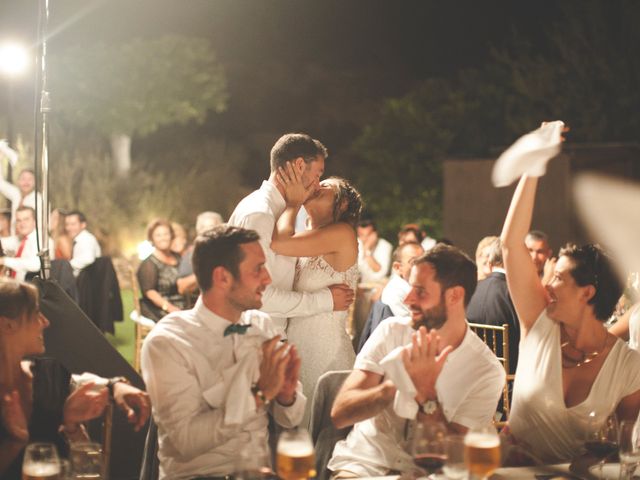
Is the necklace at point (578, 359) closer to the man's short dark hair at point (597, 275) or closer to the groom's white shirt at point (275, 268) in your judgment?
the man's short dark hair at point (597, 275)

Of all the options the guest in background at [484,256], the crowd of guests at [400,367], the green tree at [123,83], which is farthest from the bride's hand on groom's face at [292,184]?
the green tree at [123,83]

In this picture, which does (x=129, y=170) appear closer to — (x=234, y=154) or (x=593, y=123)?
(x=234, y=154)

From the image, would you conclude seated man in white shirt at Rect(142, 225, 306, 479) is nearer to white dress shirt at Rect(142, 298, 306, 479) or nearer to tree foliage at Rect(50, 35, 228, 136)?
white dress shirt at Rect(142, 298, 306, 479)

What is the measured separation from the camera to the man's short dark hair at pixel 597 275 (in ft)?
9.76

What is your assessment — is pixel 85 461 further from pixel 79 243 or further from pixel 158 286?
pixel 79 243

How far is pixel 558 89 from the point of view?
1808 cm

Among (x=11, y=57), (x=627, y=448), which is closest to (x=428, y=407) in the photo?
(x=627, y=448)

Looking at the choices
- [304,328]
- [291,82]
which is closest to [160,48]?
[291,82]

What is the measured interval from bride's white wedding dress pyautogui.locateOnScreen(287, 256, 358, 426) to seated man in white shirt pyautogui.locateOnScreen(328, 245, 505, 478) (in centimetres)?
83

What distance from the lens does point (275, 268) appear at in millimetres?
3750

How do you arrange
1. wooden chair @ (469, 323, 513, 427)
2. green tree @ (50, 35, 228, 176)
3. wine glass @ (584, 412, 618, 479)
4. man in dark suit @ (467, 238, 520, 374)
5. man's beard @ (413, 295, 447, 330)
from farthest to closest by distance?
green tree @ (50, 35, 228, 176) → man in dark suit @ (467, 238, 520, 374) → wooden chair @ (469, 323, 513, 427) → man's beard @ (413, 295, 447, 330) → wine glass @ (584, 412, 618, 479)

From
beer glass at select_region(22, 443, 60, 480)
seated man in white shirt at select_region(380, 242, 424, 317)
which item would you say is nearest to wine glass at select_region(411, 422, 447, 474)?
beer glass at select_region(22, 443, 60, 480)

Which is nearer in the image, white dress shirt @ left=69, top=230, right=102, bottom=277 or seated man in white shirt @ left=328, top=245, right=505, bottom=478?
seated man in white shirt @ left=328, top=245, right=505, bottom=478

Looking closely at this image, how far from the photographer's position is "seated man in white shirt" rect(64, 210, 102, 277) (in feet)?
27.8
